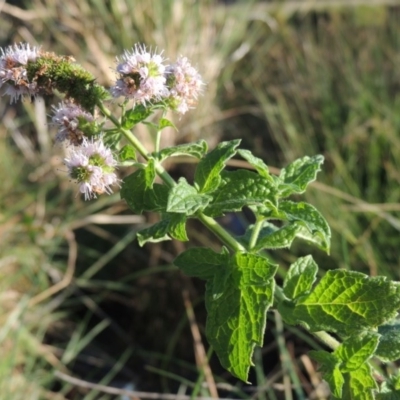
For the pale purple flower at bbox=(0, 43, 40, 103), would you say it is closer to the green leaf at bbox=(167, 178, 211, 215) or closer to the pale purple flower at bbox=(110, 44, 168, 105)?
the pale purple flower at bbox=(110, 44, 168, 105)

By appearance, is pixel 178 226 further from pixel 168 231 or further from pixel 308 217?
pixel 308 217

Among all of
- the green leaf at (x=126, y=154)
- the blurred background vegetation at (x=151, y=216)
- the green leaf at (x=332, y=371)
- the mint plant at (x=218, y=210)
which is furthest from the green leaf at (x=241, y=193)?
the blurred background vegetation at (x=151, y=216)

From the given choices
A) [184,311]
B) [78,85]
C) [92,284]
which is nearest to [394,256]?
[184,311]

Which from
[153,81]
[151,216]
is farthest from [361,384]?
[151,216]

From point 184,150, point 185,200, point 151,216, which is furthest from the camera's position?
point 151,216

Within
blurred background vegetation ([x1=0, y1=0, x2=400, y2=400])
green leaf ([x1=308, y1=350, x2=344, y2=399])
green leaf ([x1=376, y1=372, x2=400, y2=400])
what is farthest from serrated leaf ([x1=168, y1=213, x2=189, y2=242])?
blurred background vegetation ([x1=0, y1=0, x2=400, y2=400])

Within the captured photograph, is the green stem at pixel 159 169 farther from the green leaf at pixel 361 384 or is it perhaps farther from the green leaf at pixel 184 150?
the green leaf at pixel 361 384
